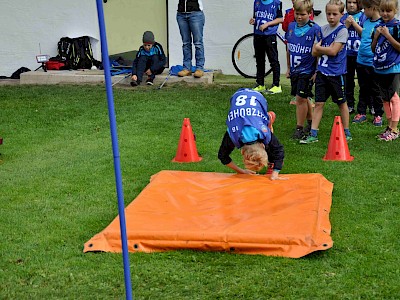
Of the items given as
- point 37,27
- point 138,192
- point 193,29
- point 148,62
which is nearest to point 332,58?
point 138,192

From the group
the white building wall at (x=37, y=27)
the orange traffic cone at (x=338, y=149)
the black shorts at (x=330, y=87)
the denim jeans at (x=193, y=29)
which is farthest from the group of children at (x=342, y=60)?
the white building wall at (x=37, y=27)

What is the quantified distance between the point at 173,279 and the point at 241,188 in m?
1.91

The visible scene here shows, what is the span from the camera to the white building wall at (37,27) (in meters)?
14.6

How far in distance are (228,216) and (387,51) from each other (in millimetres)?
4007

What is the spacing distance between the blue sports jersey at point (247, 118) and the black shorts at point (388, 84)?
2506 mm

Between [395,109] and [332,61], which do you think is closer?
[332,61]

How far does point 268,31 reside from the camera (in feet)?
38.6

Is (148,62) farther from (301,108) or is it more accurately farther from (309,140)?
(309,140)

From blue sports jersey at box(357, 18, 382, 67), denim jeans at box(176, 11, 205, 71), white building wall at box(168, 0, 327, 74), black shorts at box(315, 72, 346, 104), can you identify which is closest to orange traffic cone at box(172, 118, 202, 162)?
black shorts at box(315, 72, 346, 104)

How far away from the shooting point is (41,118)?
35.4 ft

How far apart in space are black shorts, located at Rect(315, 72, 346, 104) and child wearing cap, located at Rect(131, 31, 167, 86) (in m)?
4.71

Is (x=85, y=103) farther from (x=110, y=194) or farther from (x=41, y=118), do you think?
(x=110, y=194)

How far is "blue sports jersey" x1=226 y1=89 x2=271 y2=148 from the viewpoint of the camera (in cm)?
671

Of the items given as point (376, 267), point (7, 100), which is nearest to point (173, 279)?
point (376, 267)
